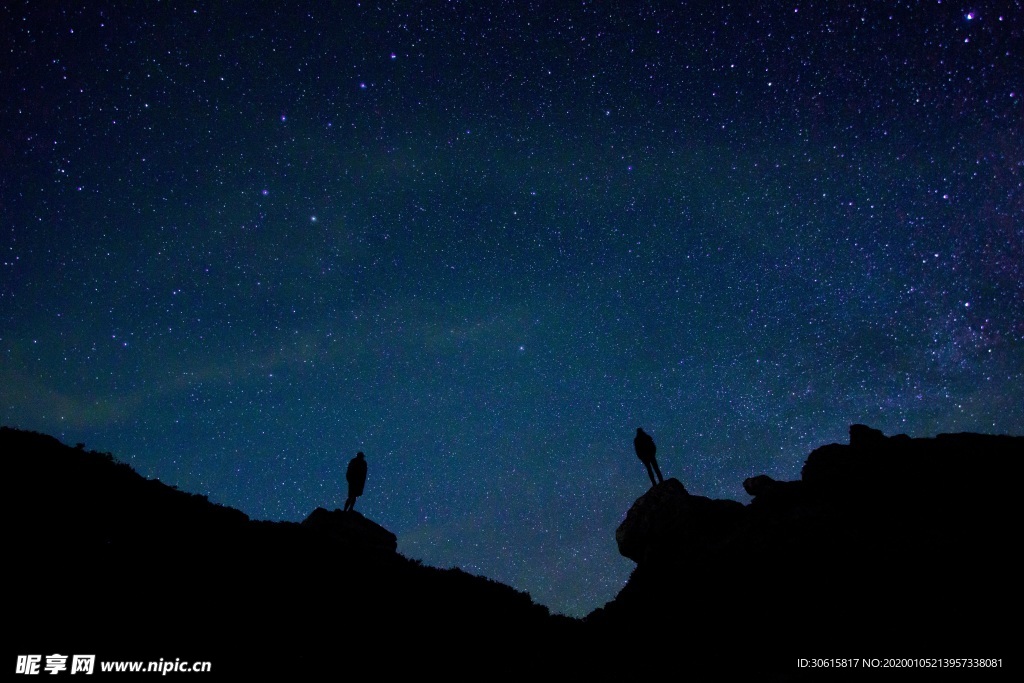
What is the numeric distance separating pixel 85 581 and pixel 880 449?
1940 cm

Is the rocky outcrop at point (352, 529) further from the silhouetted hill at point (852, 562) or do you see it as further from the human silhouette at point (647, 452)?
the human silhouette at point (647, 452)

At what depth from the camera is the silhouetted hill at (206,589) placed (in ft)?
24.1

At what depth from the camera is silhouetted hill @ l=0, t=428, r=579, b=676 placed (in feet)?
24.1

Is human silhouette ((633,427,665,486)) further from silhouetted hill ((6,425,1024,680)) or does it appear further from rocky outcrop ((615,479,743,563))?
silhouetted hill ((6,425,1024,680))

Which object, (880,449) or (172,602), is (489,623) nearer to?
(172,602)

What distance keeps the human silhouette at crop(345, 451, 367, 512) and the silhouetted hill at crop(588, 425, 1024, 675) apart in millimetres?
9571

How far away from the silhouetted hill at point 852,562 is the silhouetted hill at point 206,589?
3683mm

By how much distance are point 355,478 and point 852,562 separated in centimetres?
1548

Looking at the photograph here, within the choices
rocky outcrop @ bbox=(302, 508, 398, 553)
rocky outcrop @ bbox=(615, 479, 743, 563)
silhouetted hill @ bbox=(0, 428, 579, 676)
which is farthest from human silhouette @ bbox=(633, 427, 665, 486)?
rocky outcrop @ bbox=(302, 508, 398, 553)

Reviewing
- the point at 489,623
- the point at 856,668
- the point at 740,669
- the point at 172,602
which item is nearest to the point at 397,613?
the point at 489,623

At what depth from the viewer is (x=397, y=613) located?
10.5 metres

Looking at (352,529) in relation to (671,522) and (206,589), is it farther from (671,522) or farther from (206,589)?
(671,522)

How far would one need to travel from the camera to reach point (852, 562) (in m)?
9.85

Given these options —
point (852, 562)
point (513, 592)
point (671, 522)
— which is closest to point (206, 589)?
point (513, 592)
